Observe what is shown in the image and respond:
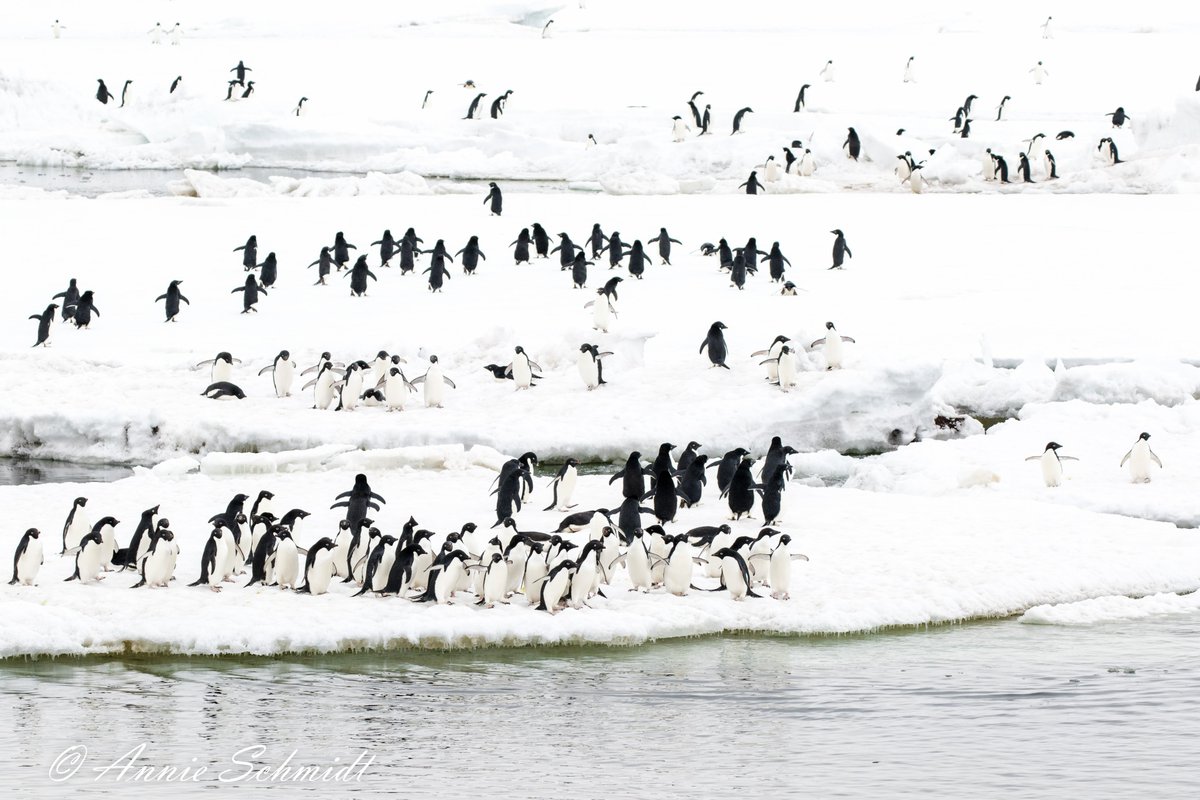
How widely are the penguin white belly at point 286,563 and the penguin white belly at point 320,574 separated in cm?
13

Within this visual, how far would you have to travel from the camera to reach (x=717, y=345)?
15.4 metres

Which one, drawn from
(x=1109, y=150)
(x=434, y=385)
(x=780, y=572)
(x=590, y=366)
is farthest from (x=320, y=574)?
(x=1109, y=150)

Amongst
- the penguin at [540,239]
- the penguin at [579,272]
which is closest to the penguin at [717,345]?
the penguin at [579,272]

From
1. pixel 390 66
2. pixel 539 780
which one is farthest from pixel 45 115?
pixel 539 780

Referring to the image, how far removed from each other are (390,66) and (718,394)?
26.9m

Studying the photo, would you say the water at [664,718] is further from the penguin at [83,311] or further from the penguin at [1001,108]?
the penguin at [1001,108]

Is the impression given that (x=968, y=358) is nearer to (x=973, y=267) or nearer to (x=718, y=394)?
(x=718, y=394)

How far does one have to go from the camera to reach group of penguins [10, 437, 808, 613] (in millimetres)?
9742

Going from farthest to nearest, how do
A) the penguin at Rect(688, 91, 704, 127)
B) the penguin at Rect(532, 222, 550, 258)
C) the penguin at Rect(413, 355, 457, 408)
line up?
the penguin at Rect(688, 91, 704, 127) < the penguin at Rect(532, 222, 550, 258) < the penguin at Rect(413, 355, 457, 408)

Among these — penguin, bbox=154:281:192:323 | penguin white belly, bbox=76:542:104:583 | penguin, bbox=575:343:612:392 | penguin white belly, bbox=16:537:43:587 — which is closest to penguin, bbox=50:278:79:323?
penguin, bbox=154:281:192:323

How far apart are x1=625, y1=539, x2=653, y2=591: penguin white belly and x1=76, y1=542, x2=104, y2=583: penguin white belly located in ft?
10.9

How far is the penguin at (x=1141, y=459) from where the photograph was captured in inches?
510

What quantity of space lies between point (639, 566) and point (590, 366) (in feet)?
17.6

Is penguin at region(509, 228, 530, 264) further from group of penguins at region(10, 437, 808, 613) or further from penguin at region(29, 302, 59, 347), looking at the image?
group of penguins at region(10, 437, 808, 613)
